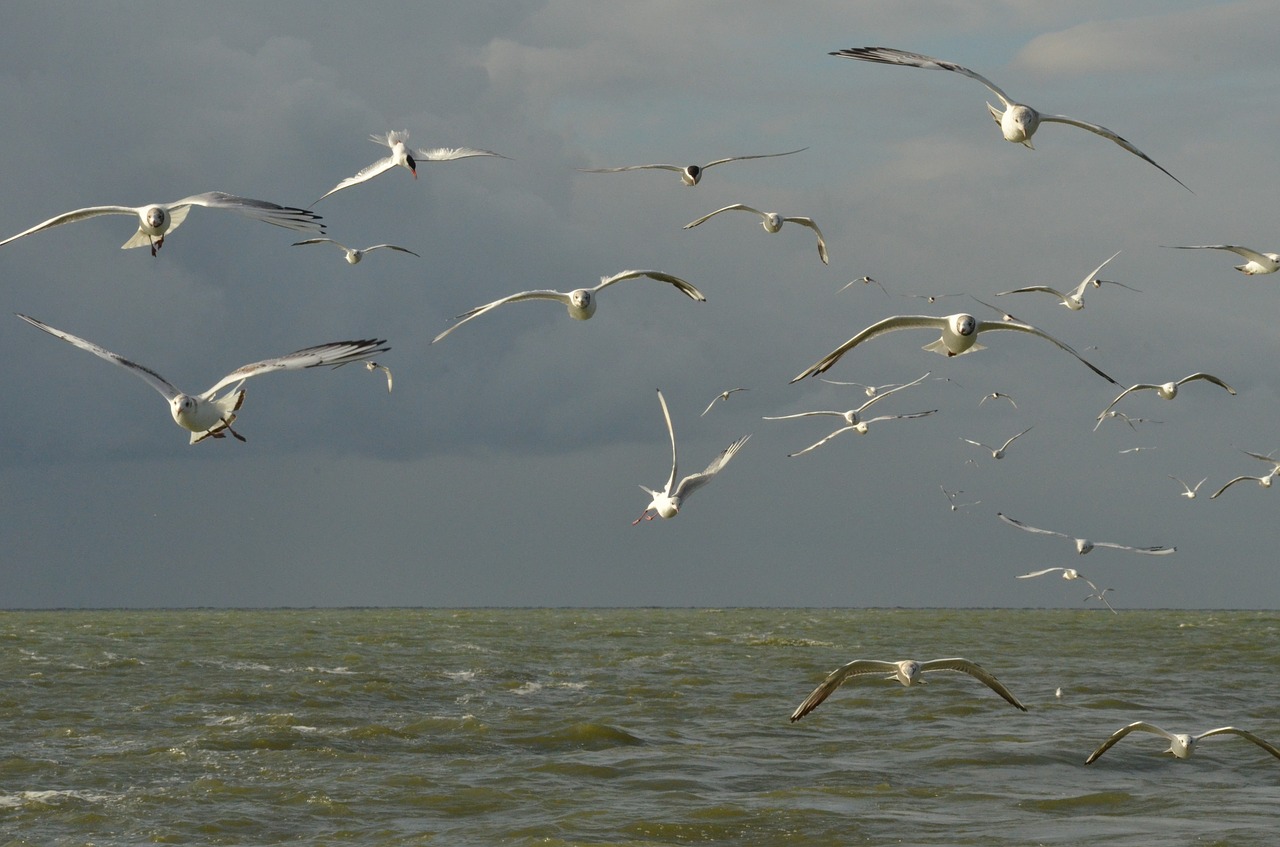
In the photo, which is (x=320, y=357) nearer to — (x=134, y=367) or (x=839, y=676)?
(x=134, y=367)

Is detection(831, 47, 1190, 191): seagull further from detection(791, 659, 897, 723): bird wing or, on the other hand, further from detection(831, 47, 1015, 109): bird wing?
→ detection(791, 659, 897, 723): bird wing

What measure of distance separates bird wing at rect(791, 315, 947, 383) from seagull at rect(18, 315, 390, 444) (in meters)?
4.50

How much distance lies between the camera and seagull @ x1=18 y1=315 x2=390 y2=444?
45.8 feet

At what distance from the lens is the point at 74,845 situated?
17.5 m

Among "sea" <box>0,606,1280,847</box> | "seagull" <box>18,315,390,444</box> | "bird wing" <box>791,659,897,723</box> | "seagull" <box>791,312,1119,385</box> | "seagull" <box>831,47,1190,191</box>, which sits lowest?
"sea" <box>0,606,1280,847</box>

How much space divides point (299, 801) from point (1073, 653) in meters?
37.8

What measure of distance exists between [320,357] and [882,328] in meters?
6.18

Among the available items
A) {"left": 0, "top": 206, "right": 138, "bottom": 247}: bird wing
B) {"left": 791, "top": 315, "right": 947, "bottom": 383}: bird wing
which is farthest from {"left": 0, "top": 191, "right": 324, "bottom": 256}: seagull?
{"left": 791, "top": 315, "right": 947, "bottom": 383}: bird wing

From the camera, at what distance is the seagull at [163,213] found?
53.2 ft

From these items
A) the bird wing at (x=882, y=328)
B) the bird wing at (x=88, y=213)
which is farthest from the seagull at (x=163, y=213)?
the bird wing at (x=882, y=328)

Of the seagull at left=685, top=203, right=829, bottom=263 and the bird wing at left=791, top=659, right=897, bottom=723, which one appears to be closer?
the bird wing at left=791, top=659, right=897, bottom=723

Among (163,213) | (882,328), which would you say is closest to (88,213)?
(163,213)

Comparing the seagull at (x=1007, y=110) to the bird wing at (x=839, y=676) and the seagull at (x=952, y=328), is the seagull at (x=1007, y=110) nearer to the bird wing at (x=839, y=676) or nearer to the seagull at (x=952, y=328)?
the seagull at (x=952, y=328)

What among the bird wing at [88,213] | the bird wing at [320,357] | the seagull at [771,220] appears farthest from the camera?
the seagull at [771,220]
